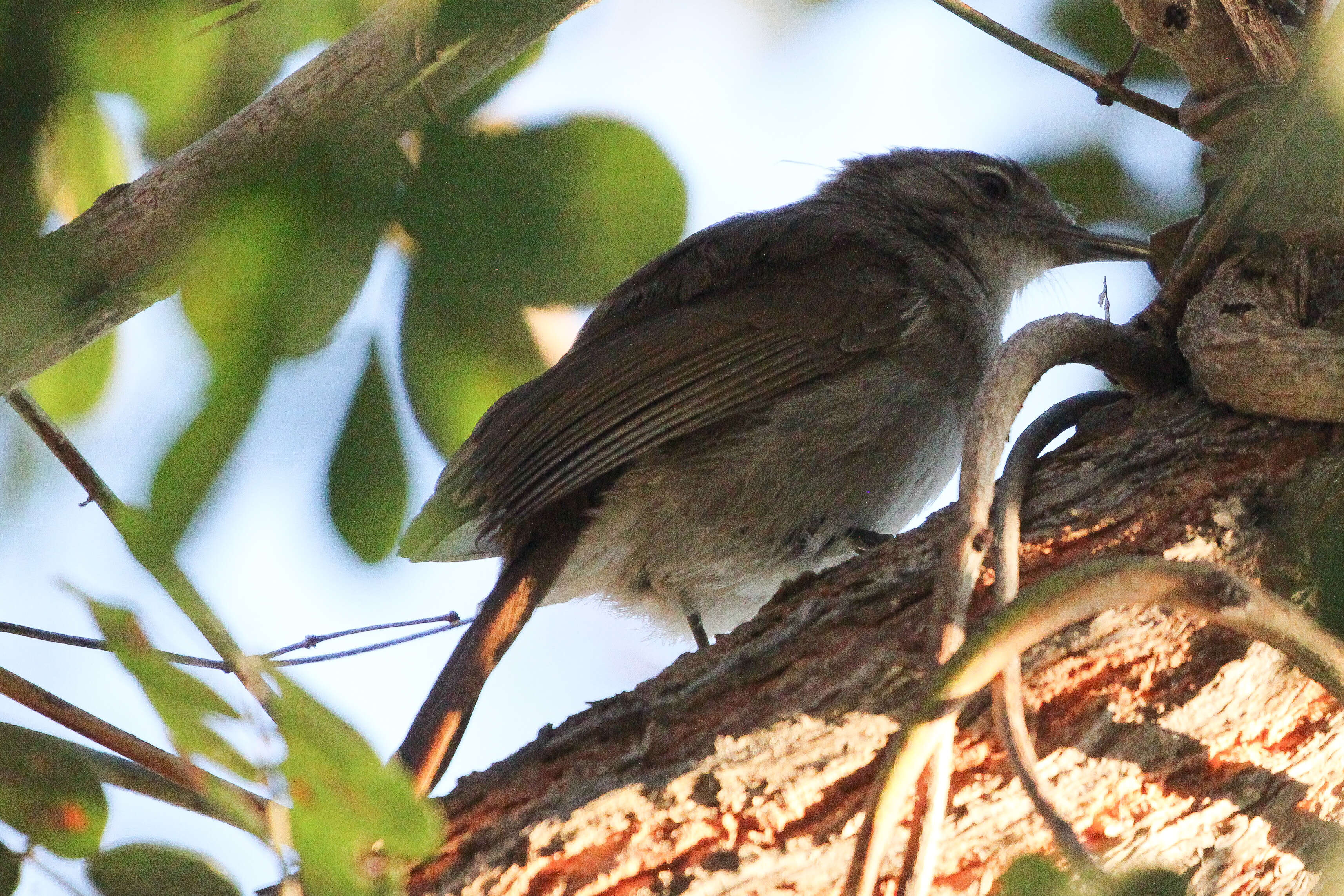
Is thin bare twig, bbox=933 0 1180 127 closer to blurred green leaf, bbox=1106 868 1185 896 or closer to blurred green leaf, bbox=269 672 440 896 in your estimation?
blurred green leaf, bbox=1106 868 1185 896

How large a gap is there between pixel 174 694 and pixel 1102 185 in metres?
3.35

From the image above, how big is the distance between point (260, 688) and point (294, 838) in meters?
0.17

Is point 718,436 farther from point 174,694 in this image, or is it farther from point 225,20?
point 174,694

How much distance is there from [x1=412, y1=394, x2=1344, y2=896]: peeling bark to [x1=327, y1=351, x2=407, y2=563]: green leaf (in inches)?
22.7

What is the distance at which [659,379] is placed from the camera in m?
3.79

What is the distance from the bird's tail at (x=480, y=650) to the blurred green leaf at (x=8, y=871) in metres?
0.61

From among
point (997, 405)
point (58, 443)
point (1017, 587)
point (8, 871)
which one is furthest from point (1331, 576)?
point (58, 443)

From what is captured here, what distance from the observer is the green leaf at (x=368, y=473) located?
2.59 m

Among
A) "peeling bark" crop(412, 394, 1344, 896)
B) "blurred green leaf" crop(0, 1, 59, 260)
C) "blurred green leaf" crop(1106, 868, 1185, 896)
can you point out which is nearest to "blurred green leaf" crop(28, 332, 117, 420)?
"blurred green leaf" crop(0, 1, 59, 260)

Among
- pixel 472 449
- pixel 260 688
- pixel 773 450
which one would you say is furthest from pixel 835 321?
pixel 260 688

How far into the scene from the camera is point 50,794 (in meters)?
2.03

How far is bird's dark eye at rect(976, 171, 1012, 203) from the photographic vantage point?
5004 mm

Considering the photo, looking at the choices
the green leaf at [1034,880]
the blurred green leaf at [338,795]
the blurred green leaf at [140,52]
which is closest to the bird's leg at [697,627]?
the blurred green leaf at [140,52]

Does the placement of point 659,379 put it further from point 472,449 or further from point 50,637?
point 50,637
